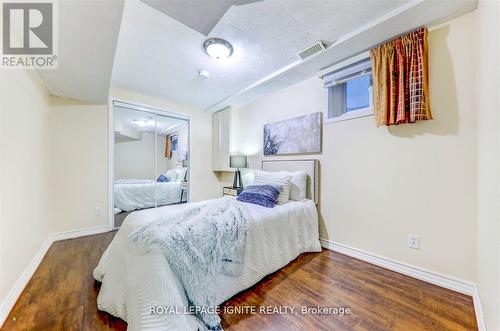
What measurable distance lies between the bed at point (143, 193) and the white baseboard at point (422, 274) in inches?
118

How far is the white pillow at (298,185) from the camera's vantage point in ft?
8.45

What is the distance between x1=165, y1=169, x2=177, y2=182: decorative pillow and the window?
294 centimetres

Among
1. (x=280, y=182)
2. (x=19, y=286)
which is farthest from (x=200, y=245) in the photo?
(x=19, y=286)

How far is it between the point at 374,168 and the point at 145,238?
228cm

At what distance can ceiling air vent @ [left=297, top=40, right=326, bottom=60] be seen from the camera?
6.61ft

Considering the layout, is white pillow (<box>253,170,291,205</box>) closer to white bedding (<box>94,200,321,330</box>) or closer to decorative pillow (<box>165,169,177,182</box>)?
white bedding (<box>94,200,321,330</box>)

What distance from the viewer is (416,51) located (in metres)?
1.78

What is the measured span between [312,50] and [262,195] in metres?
1.72

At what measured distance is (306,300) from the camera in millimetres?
1520

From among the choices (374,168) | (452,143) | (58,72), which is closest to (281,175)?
(374,168)

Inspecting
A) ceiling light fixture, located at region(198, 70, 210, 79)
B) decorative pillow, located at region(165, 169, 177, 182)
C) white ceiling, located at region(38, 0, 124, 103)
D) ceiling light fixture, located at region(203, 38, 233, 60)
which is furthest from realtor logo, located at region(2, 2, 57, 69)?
decorative pillow, located at region(165, 169, 177, 182)

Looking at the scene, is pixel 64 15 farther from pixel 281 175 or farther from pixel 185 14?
pixel 281 175

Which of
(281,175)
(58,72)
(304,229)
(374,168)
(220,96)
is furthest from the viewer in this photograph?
(220,96)

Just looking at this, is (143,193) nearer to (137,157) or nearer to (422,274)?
(137,157)
